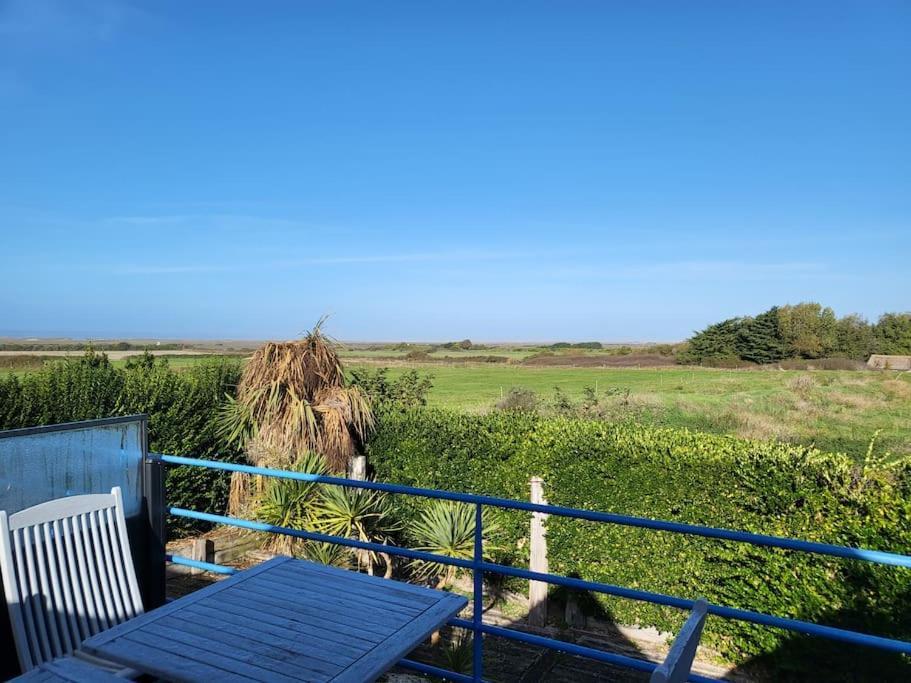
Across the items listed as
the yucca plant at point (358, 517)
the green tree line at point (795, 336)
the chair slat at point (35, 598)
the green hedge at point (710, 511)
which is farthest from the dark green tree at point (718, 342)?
the chair slat at point (35, 598)

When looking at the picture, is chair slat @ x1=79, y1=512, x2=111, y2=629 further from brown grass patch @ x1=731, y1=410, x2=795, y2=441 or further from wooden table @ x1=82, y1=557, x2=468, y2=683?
brown grass patch @ x1=731, y1=410, x2=795, y2=441

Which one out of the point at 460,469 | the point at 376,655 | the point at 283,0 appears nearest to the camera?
the point at 376,655

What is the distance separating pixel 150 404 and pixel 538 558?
195 inches

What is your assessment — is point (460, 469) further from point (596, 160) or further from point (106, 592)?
point (596, 160)

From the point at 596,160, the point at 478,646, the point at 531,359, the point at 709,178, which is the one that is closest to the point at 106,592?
the point at 478,646

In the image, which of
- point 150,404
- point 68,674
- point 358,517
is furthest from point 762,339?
point 68,674

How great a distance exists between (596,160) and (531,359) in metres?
20.1

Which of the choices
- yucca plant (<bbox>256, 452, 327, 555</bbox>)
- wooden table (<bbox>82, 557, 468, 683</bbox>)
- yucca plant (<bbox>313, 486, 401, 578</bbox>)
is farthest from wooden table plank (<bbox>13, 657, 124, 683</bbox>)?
yucca plant (<bbox>256, 452, 327, 555</bbox>)

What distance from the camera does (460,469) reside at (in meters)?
7.45

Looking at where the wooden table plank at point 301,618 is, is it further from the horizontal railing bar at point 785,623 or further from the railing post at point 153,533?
the railing post at point 153,533

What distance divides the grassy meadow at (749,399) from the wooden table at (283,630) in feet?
34.8

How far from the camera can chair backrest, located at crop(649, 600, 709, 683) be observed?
0.99 metres

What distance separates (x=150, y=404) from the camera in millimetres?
7188

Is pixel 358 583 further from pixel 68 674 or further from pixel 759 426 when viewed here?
pixel 759 426
